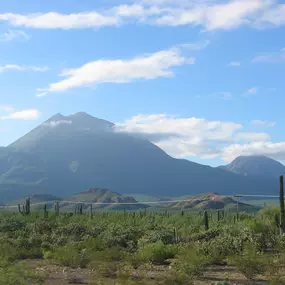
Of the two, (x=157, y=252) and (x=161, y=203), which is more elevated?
(x=157, y=252)

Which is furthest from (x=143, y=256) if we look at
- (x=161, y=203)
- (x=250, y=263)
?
(x=161, y=203)

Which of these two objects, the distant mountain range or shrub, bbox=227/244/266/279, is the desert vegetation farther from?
the distant mountain range

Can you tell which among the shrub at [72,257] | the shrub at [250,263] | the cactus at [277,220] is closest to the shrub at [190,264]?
the shrub at [250,263]

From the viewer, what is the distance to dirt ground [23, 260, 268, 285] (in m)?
15.0

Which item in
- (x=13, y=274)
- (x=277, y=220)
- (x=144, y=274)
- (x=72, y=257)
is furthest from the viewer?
(x=277, y=220)

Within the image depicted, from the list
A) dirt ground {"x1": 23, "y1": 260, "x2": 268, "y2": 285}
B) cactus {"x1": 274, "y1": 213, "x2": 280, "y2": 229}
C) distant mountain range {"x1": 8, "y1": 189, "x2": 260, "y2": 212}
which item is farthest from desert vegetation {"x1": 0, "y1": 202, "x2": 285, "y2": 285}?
distant mountain range {"x1": 8, "y1": 189, "x2": 260, "y2": 212}

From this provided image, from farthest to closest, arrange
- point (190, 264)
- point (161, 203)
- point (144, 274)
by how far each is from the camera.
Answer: point (161, 203), point (144, 274), point (190, 264)

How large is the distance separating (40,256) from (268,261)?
1180 cm

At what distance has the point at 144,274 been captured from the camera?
16.1 meters

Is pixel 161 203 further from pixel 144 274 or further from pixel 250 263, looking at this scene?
pixel 250 263

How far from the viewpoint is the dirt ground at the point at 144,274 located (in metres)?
15.0

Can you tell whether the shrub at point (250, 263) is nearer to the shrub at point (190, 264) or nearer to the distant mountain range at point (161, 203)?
the shrub at point (190, 264)

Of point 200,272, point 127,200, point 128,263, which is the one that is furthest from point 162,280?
point 127,200

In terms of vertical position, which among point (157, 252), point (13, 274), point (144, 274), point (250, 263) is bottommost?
point (144, 274)
